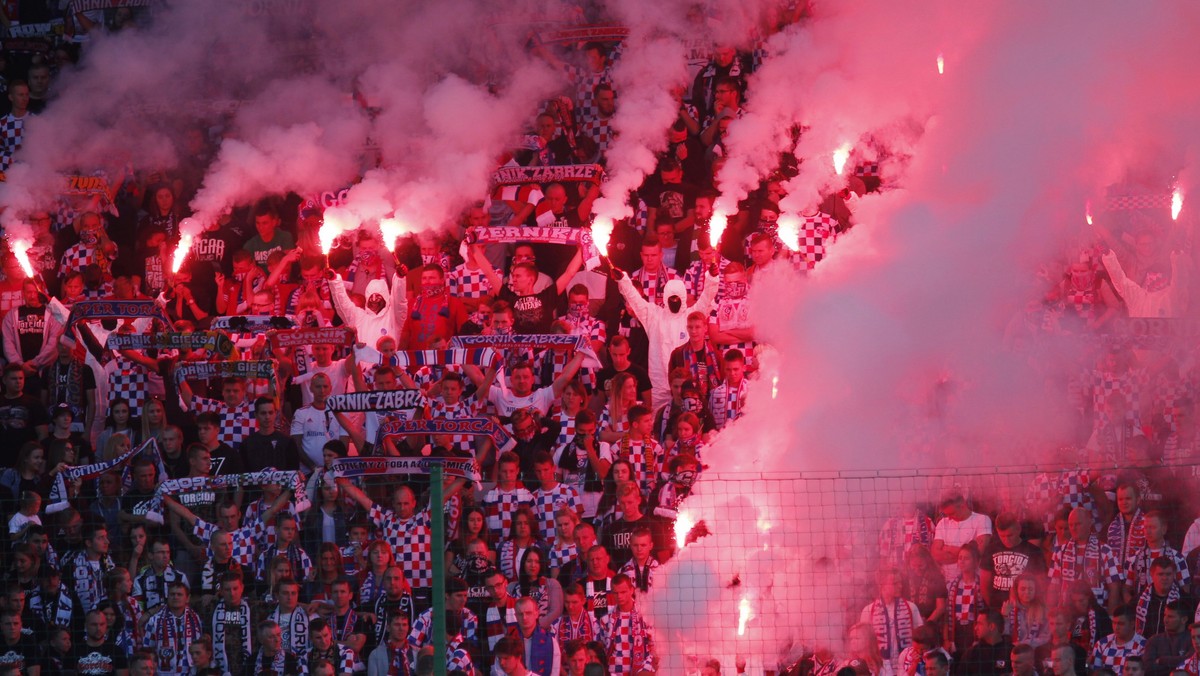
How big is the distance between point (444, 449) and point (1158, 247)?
19.4 ft

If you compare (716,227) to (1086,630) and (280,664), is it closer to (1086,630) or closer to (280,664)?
(1086,630)

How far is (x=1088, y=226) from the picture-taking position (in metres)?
14.8

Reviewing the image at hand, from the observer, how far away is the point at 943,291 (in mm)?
13688

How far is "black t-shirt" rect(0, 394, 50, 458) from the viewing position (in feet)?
47.0

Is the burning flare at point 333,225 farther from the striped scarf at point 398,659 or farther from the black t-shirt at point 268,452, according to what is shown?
the striped scarf at point 398,659

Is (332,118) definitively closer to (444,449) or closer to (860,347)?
(444,449)

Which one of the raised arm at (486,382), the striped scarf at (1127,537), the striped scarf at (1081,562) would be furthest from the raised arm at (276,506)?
the striped scarf at (1127,537)

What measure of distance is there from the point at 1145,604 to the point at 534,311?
560cm

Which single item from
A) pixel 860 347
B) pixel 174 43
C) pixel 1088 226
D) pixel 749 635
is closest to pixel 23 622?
pixel 749 635

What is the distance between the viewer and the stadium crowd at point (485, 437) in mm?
11969

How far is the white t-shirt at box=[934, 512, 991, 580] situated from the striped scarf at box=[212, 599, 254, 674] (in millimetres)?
4643

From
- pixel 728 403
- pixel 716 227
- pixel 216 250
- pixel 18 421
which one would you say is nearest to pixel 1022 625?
pixel 728 403

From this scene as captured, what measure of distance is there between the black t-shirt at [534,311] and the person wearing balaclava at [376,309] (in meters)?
0.91

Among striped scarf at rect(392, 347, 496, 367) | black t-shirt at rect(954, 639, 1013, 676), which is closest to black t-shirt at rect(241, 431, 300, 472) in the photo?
striped scarf at rect(392, 347, 496, 367)
